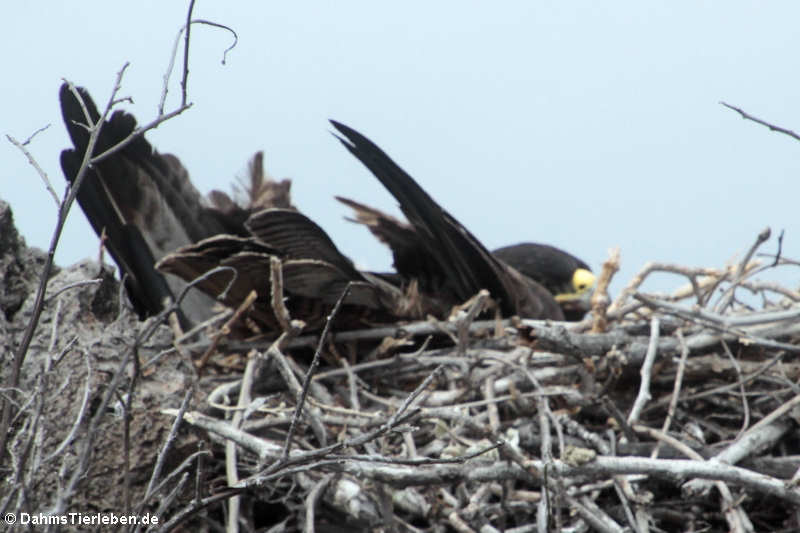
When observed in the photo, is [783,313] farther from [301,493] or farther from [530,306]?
[301,493]

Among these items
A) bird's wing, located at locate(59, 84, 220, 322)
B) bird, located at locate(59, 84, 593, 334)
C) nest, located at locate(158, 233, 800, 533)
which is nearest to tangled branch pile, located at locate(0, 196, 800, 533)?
nest, located at locate(158, 233, 800, 533)

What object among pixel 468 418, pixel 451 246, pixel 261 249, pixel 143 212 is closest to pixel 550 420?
pixel 468 418

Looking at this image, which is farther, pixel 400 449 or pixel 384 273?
pixel 384 273

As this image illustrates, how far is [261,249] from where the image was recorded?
141 inches

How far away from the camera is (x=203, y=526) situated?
134 inches

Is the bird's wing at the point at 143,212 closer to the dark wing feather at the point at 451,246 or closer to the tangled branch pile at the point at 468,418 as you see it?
the tangled branch pile at the point at 468,418

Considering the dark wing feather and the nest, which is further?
the dark wing feather

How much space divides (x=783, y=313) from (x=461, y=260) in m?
1.17

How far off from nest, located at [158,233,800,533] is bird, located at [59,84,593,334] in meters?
0.18

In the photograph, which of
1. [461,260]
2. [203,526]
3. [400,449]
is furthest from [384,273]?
[203,526]

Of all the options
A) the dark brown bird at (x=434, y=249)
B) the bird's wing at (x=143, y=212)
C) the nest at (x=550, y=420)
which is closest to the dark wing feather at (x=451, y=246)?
the dark brown bird at (x=434, y=249)

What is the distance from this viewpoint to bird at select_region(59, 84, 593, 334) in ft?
11.8

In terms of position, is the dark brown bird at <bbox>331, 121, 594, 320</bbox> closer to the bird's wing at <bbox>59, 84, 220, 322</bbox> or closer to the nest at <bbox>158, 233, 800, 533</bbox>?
the nest at <bbox>158, 233, 800, 533</bbox>

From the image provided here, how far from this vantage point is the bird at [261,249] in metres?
3.61
